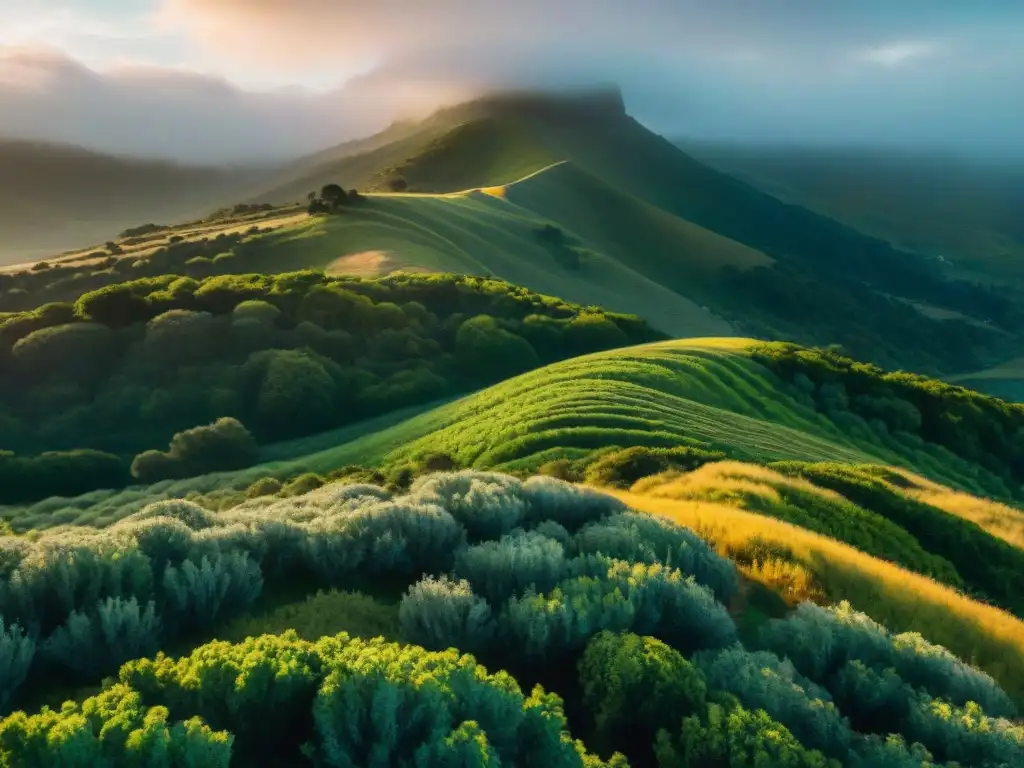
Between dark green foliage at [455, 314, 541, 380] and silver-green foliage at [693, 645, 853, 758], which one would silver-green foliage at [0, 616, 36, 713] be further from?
dark green foliage at [455, 314, 541, 380]

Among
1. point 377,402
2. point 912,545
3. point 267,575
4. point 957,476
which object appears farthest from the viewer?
point 377,402

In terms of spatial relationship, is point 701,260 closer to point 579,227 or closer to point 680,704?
point 579,227

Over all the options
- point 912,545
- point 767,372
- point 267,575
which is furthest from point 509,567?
point 767,372

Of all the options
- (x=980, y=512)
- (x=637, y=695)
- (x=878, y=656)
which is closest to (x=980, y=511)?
(x=980, y=512)

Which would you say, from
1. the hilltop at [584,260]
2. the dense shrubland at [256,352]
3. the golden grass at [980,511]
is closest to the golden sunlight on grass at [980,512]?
the golden grass at [980,511]

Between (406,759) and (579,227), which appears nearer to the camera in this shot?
(406,759)
